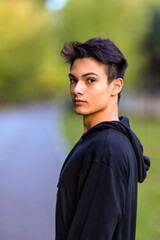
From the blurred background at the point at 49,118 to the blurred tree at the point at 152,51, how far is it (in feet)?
0.30

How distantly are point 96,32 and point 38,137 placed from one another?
42.5 ft

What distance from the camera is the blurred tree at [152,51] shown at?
3506 centimetres

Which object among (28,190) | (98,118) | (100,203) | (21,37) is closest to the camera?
(100,203)

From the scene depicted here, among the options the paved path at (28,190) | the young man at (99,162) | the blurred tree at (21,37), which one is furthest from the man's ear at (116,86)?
the blurred tree at (21,37)

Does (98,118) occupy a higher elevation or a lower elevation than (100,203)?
higher

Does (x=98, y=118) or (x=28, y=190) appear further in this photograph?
(x=28, y=190)

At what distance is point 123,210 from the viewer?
6.02 feet

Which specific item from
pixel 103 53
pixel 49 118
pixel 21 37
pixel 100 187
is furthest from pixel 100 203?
pixel 49 118

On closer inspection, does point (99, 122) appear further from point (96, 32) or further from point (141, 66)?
point (141, 66)

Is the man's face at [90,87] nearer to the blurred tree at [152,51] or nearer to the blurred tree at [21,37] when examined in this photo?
the blurred tree at [21,37]

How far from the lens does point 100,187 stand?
1774 millimetres

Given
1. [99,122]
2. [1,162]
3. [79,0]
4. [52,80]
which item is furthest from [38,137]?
[52,80]

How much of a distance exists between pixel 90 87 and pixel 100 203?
25.5 inches

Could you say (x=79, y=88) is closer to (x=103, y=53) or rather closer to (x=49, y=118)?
(x=103, y=53)
